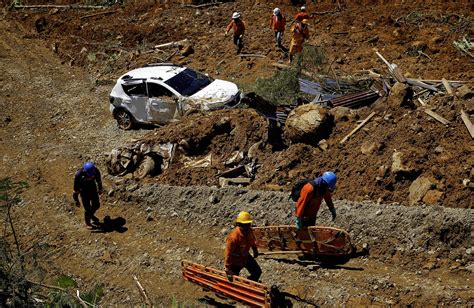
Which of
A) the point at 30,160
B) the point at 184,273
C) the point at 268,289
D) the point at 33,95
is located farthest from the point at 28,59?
the point at 268,289

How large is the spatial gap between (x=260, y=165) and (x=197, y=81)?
4654 mm

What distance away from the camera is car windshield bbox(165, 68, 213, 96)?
17141 mm

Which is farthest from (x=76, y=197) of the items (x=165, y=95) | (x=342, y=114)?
(x=342, y=114)

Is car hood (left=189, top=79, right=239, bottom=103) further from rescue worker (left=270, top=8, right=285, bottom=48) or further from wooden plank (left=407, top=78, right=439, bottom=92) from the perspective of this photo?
wooden plank (left=407, top=78, right=439, bottom=92)

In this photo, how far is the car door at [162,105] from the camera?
16.9 meters

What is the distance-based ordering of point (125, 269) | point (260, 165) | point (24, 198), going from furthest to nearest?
point (24, 198), point (260, 165), point (125, 269)

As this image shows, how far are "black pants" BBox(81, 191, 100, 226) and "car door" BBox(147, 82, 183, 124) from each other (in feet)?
13.2

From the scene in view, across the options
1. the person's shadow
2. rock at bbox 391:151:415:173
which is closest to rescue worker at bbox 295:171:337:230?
rock at bbox 391:151:415:173

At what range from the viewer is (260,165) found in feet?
45.9

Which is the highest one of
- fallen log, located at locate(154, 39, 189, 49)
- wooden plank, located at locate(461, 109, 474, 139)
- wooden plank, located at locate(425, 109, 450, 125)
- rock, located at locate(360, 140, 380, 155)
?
wooden plank, located at locate(461, 109, 474, 139)

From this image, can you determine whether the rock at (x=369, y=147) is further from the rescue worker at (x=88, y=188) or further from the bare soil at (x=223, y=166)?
the rescue worker at (x=88, y=188)

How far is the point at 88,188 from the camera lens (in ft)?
44.2

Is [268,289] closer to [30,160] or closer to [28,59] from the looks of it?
[30,160]

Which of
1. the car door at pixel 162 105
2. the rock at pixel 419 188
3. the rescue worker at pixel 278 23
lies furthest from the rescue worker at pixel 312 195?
the rescue worker at pixel 278 23
